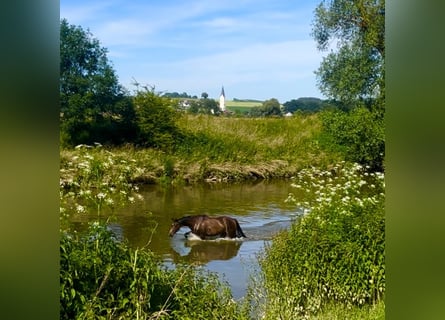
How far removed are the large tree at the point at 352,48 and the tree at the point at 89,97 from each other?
357 cm

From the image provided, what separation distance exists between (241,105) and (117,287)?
12.6 metres

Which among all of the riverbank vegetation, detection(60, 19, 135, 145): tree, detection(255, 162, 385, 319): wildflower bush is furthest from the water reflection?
detection(60, 19, 135, 145): tree

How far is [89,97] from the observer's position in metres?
11.8

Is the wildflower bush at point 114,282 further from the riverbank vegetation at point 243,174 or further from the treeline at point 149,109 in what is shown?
the treeline at point 149,109

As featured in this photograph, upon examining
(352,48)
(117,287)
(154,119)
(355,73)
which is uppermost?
(352,48)

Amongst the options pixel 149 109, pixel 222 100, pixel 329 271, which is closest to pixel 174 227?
pixel 329 271

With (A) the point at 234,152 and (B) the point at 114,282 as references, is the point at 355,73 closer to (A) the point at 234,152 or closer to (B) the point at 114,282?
(A) the point at 234,152

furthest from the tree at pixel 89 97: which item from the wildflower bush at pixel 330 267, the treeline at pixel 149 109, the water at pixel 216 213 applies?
the wildflower bush at pixel 330 267

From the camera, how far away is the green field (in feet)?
44.8

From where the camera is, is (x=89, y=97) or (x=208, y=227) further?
(x=89, y=97)

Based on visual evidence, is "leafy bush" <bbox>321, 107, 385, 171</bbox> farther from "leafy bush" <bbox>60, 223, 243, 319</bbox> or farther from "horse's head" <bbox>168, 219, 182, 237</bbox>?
"leafy bush" <bbox>60, 223, 243, 319</bbox>

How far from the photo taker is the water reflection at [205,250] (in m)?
5.64

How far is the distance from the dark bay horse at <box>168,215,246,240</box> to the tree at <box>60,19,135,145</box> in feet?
15.5
